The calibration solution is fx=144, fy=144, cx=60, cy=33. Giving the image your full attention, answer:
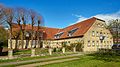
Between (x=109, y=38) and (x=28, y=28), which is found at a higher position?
(x=28, y=28)

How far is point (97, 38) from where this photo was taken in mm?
43250

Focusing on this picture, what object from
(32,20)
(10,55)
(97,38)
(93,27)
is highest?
(32,20)

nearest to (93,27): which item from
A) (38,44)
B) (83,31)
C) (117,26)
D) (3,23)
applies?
(83,31)

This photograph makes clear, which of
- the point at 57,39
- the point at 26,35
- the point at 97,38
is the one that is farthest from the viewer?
the point at 57,39

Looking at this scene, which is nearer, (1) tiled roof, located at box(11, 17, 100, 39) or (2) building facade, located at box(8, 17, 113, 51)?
(2) building facade, located at box(8, 17, 113, 51)

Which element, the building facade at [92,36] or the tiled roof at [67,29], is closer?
the building facade at [92,36]

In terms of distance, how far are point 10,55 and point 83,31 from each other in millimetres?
23744

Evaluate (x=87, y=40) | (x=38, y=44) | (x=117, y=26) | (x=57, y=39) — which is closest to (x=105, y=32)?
(x=117, y=26)

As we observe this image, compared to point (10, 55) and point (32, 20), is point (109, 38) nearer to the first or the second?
point (32, 20)

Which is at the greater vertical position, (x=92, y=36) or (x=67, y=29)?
(x=67, y=29)

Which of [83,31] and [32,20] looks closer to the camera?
[83,31]

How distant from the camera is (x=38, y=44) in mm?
50938

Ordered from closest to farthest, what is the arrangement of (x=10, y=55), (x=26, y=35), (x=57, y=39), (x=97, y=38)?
(x=10, y=55), (x=97, y=38), (x=26, y=35), (x=57, y=39)

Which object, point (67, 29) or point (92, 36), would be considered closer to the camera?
point (92, 36)
